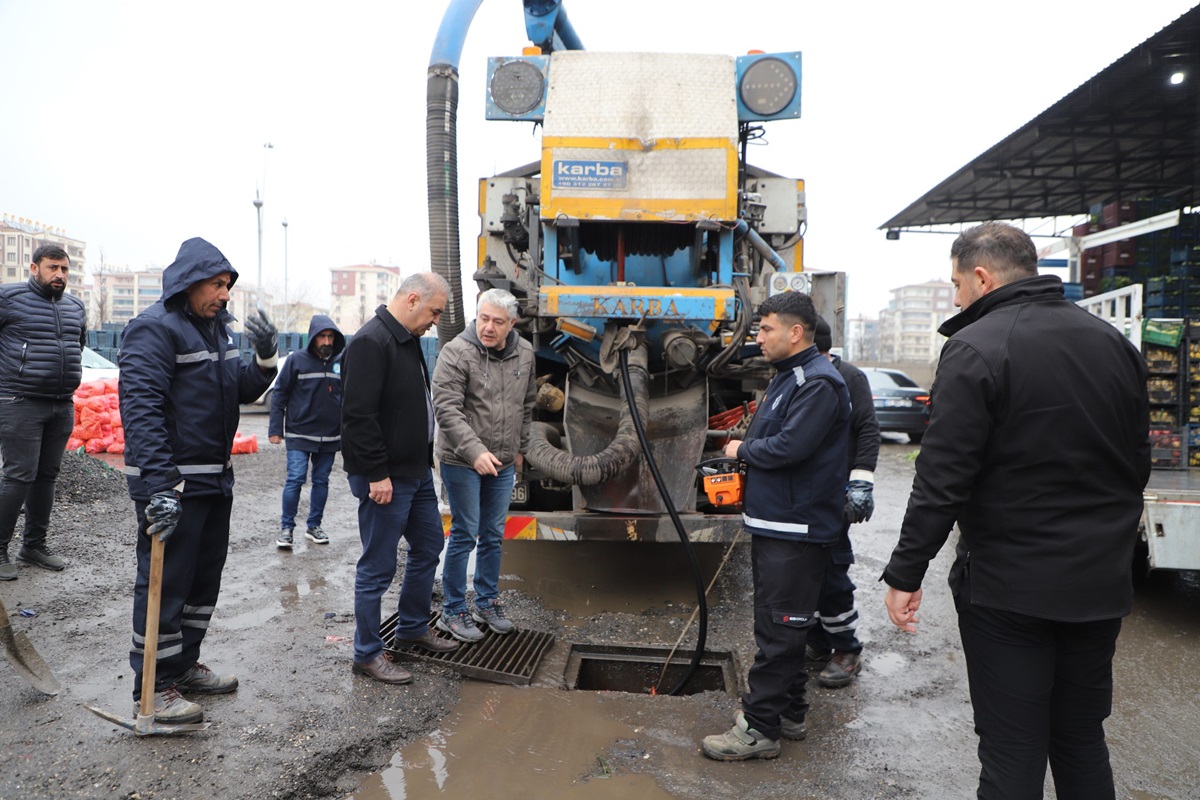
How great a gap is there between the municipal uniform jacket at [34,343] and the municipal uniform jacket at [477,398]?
247cm

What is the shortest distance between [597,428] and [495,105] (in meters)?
2.42

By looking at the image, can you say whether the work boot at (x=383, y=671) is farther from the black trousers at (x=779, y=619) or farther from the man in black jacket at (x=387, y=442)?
the black trousers at (x=779, y=619)

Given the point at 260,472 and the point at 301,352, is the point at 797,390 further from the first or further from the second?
the point at 260,472

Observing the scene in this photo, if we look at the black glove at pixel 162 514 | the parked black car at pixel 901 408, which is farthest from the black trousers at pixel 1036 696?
the parked black car at pixel 901 408

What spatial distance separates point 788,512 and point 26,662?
128 inches

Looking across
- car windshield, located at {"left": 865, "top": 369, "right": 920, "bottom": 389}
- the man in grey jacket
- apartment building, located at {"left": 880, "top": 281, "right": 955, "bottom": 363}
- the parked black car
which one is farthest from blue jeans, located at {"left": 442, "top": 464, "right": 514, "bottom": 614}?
apartment building, located at {"left": 880, "top": 281, "right": 955, "bottom": 363}

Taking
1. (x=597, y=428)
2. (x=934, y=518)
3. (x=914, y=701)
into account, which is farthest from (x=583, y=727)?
(x=597, y=428)

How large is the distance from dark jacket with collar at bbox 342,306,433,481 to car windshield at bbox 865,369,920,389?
1156cm

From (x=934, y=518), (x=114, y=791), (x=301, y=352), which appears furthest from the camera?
(x=301, y=352)

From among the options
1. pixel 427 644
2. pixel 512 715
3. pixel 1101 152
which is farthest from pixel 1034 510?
pixel 1101 152

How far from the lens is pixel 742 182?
231 inches

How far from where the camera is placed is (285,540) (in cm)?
587

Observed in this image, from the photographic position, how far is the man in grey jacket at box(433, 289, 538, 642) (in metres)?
3.98

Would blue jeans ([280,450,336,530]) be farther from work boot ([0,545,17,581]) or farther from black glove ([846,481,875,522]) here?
black glove ([846,481,875,522])
